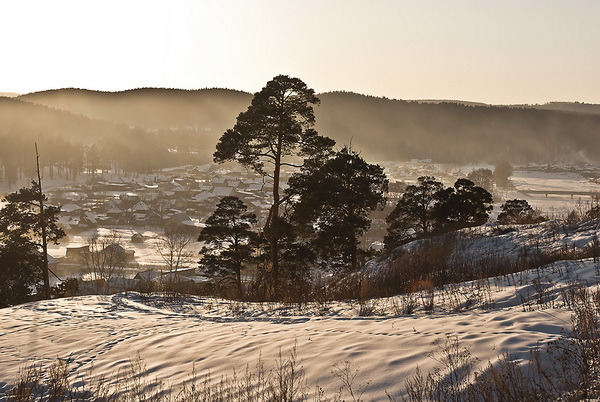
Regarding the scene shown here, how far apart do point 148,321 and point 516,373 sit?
8.19 metres

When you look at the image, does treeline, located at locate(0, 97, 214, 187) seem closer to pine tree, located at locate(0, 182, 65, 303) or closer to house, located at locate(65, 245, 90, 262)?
house, located at locate(65, 245, 90, 262)

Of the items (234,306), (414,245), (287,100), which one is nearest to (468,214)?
(414,245)

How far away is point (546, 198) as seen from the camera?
94688 millimetres

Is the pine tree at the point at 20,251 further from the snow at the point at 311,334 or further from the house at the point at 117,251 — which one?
the house at the point at 117,251

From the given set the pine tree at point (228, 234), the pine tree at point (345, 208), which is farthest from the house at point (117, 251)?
the pine tree at point (345, 208)

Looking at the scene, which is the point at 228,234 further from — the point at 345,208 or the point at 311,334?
the point at 311,334

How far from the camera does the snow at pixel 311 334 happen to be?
494 cm

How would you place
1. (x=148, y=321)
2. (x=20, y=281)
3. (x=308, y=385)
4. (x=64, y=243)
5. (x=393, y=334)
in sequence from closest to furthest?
(x=308, y=385)
(x=393, y=334)
(x=148, y=321)
(x=20, y=281)
(x=64, y=243)

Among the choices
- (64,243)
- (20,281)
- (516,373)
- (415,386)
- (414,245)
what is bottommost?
(64,243)

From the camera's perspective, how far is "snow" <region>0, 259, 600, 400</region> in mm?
4941

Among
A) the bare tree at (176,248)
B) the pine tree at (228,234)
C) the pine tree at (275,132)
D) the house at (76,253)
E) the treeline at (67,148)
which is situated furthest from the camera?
the treeline at (67,148)

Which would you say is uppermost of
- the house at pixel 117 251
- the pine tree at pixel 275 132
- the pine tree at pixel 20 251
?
the pine tree at pixel 275 132

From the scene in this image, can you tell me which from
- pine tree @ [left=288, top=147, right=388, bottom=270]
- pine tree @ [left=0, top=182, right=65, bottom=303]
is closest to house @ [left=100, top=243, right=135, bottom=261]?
pine tree @ [left=0, top=182, right=65, bottom=303]

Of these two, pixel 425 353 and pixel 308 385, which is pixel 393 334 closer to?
pixel 425 353
